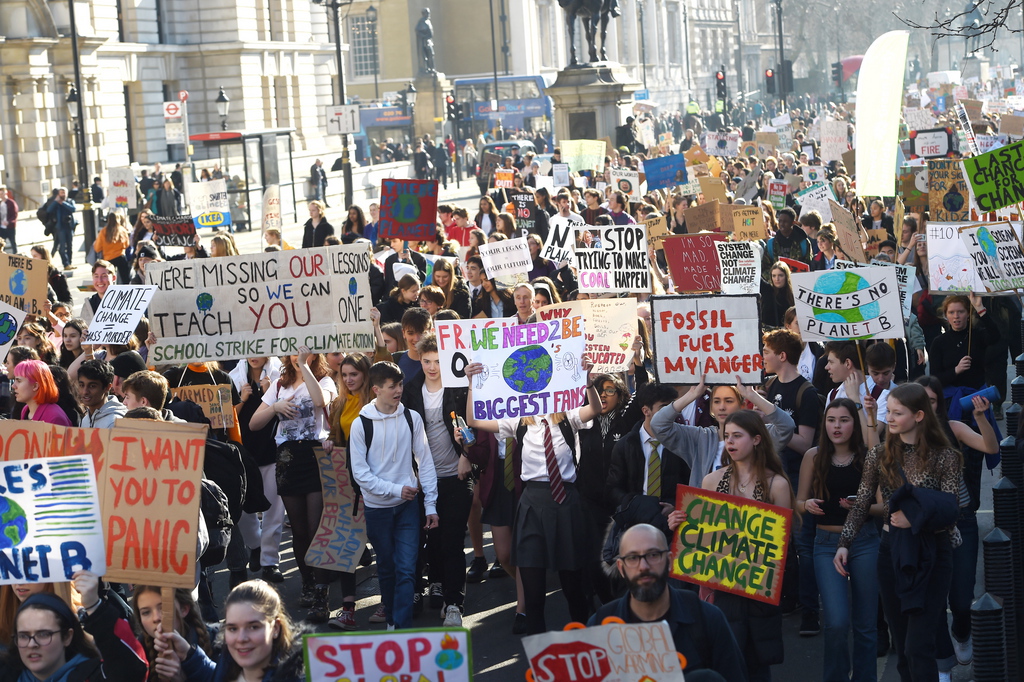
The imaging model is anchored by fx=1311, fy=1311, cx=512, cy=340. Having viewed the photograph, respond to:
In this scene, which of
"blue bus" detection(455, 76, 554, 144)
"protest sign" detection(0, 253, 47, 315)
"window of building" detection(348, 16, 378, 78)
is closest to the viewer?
"protest sign" detection(0, 253, 47, 315)

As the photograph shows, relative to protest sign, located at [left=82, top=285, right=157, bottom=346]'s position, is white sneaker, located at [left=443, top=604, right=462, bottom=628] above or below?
below

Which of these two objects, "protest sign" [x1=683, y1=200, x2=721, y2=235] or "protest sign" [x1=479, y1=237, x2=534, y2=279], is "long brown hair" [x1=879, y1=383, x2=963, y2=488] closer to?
"protest sign" [x1=479, y1=237, x2=534, y2=279]

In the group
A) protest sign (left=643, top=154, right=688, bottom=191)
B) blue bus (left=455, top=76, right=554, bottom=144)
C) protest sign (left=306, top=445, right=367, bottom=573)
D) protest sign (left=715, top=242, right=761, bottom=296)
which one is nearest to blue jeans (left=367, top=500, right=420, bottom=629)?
protest sign (left=306, top=445, right=367, bottom=573)

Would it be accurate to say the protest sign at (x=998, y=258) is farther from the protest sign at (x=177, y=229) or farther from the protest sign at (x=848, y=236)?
the protest sign at (x=177, y=229)

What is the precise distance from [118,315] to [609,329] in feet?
11.1

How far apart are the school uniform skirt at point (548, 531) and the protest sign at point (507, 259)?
5973mm

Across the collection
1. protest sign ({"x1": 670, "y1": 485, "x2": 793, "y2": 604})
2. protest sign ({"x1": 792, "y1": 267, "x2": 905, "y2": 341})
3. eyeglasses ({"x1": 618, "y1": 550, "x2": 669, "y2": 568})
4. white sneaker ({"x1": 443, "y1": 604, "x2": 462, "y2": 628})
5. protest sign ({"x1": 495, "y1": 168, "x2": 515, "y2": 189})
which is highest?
protest sign ({"x1": 495, "y1": 168, "x2": 515, "y2": 189})

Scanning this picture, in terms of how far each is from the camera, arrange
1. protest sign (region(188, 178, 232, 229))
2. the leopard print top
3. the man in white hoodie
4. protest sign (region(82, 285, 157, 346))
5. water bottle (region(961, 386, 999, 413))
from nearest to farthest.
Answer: the leopard print top, the man in white hoodie, water bottle (region(961, 386, 999, 413)), protest sign (region(82, 285, 157, 346)), protest sign (region(188, 178, 232, 229))

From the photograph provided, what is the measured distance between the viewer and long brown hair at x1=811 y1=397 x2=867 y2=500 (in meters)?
6.17

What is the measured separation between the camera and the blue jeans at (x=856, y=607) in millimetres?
5902

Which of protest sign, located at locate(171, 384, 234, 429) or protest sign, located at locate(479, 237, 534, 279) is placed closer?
protest sign, located at locate(171, 384, 234, 429)

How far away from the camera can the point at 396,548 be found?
287 inches

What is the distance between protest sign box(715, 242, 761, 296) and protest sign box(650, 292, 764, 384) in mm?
4016

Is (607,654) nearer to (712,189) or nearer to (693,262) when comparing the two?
(693,262)
